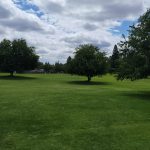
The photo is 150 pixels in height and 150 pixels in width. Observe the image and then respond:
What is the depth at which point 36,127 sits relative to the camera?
57.0 feet

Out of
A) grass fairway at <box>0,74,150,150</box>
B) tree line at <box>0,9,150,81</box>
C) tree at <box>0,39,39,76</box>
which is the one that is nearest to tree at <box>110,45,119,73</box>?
tree line at <box>0,9,150,81</box>

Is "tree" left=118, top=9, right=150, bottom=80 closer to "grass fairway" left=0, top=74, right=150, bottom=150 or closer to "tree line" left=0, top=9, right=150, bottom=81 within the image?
"tree line" left=0, top=9, right=150, bottom=81

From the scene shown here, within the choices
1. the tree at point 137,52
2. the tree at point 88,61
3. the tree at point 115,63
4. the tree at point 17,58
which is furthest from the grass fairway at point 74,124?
the tree at point 17,58

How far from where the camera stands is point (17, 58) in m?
87.8

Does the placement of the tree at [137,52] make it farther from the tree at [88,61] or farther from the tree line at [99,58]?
the tree at [88,61]

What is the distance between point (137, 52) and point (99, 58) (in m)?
38.7

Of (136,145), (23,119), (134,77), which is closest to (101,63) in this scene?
(134,77)

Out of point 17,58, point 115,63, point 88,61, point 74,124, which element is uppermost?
point 17,58

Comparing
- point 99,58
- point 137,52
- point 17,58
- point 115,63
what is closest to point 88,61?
point 99,58

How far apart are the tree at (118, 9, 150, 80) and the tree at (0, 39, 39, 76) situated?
168 feet

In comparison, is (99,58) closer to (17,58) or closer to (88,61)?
(88,61)

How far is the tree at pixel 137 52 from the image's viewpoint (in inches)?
1415

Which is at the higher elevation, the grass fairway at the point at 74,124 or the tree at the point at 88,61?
the tree at the point at 88,61

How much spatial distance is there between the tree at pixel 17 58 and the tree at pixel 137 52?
2014 inches
